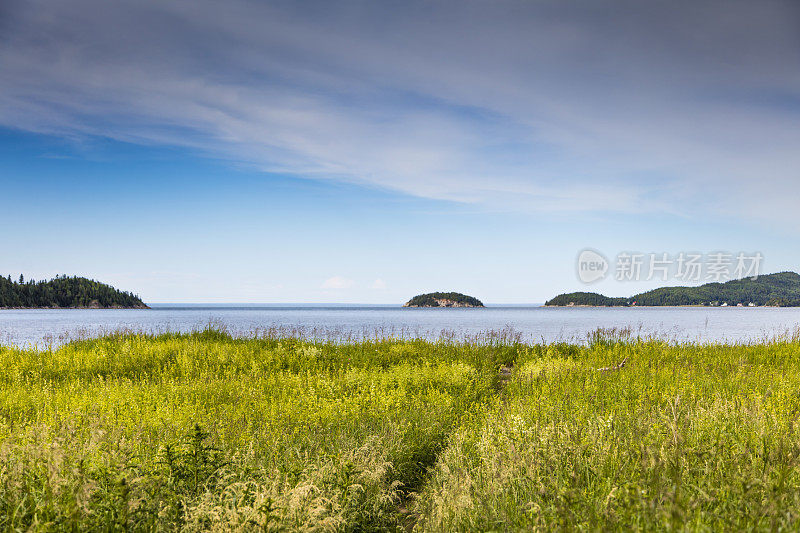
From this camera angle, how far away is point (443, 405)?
305 inches

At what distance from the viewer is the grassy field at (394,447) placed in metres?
3.14

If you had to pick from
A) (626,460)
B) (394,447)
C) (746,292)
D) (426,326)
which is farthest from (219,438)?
(746,292)

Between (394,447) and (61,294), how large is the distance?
188 m

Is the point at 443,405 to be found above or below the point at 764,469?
below

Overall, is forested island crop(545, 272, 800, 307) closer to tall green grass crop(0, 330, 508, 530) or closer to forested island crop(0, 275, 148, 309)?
tall green grass crop(0, 330, 508, 530)

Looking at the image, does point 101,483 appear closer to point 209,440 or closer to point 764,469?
point 209,440

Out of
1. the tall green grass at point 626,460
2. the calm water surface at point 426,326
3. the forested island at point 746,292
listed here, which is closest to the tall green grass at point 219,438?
the tall green grass at point 626,460

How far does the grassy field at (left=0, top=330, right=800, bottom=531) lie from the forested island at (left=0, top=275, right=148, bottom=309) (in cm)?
17263

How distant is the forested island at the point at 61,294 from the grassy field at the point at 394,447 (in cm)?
17263

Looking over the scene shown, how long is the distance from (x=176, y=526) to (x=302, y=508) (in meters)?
0.95

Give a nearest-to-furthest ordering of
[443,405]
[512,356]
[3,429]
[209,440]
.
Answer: [209,440] → [3,429] → [443,405] → [512,356]

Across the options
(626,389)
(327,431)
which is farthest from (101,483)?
(626,389)

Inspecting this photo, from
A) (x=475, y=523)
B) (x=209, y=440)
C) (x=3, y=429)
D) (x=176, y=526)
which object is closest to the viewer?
(x=176, y=526)

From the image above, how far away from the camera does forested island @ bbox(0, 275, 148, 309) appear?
143 m
